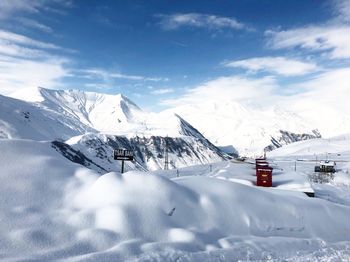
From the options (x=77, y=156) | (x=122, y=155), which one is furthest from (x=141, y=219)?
(x=77, y=156)

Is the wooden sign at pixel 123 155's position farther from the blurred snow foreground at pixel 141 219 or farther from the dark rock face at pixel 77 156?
the dark rock face at pixel 77 156

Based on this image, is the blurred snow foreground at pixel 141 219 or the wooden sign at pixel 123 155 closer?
the blurred snow foreground at pixel 141 219

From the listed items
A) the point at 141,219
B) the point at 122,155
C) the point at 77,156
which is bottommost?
the point at 141,219

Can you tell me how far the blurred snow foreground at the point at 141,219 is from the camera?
1110 centimetres

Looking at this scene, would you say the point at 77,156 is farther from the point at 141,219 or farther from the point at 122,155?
the point at 141,219

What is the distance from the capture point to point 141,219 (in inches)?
505

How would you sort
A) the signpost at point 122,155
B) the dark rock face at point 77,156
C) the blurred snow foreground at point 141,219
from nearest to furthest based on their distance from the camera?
the blurred snow foreground at point 141,219 < the signpost at point 122,155 < the dark rock face at point 77,156

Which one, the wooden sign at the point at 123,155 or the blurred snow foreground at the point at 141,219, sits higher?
the wooden sign at the point at 123,155

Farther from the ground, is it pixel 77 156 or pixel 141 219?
pixel 77 156

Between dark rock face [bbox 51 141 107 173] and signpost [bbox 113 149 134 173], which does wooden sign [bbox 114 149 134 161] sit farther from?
dark rock face [bbox 51 141 107 173]

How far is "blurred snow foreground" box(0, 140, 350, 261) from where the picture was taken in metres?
11.1

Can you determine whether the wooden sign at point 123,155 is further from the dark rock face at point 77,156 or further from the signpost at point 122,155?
the dark rock face at point 77,156

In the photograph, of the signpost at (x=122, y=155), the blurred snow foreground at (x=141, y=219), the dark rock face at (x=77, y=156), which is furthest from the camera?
the dark rock face at (x=77, y=156)

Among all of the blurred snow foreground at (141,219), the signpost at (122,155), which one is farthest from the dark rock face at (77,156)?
the blurred snow foreground at (141,219)
